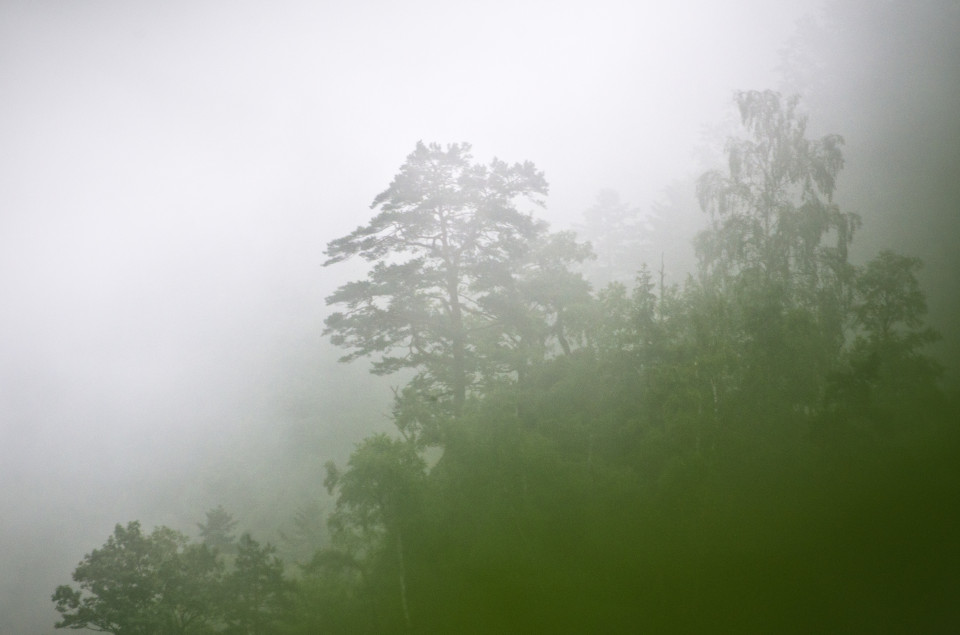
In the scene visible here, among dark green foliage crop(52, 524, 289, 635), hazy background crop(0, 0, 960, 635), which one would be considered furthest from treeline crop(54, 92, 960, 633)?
hazy background crop(0, 0, 960, 635)

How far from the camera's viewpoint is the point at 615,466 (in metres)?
13.8

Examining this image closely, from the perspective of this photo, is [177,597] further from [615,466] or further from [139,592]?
[615,466]

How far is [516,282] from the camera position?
1925cm

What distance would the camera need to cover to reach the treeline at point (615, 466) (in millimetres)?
11055

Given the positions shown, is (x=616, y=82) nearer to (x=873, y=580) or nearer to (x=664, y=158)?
(x=664, y=158)

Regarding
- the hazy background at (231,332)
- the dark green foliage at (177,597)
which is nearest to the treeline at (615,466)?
the dark green foliage at (177,597)

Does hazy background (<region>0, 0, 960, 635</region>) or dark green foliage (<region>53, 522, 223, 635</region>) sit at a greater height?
hazy background (<region>0, 0, 960, 635</region>)

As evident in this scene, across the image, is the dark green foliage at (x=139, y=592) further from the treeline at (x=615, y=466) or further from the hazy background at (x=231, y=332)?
the hazy background at (x=231, y=332)

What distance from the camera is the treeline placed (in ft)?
36.3

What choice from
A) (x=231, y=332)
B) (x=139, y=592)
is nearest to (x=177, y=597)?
(x=139, y=592)

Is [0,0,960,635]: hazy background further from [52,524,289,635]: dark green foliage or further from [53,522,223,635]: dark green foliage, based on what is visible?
[52,524,289,635]: dark green foliage

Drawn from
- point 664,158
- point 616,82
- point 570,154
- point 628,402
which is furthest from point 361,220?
point 616,82

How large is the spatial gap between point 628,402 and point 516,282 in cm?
689

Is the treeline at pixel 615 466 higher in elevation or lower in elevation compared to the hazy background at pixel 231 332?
lower
